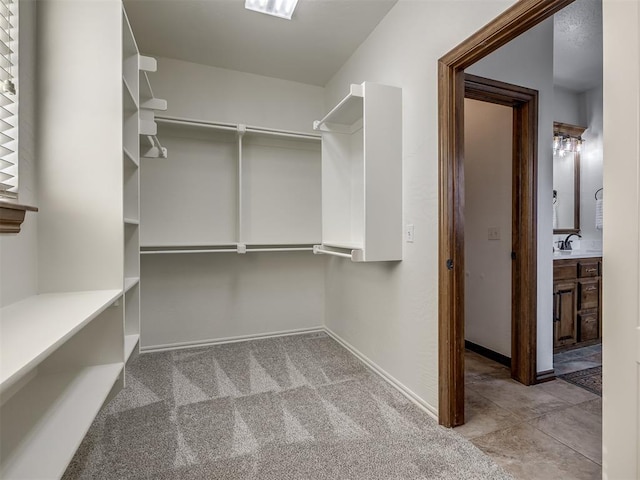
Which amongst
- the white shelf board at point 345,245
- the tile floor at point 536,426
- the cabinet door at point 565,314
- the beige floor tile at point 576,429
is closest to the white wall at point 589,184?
the cabinet door at point 565,314

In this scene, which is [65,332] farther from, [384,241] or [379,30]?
[379,30]

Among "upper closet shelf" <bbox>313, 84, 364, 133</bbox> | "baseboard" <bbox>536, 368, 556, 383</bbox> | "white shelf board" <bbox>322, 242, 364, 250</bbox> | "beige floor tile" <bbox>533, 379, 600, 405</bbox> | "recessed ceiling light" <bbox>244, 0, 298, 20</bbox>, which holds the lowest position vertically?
"beige floor tile" <bbox>533, 379, 600, 405</bbox>

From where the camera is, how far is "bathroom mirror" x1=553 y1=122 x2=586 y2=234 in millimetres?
3578

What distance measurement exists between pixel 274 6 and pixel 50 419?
8.52 ft

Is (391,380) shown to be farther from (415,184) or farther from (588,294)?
(588,294)

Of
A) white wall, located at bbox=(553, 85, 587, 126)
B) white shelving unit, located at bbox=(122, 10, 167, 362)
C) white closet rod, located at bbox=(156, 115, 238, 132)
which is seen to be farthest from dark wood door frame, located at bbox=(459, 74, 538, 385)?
white shelving unit, located at bbox=(122, 10, 167, 362)

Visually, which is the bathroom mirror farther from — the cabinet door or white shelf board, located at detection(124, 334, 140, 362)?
white shelf board, located at detection(124, 334, 140, 362)

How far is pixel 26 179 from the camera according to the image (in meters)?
1.21

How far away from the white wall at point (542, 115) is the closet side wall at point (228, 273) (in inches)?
72.1

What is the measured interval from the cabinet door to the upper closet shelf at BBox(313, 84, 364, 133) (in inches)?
89.9

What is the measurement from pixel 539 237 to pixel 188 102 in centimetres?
322

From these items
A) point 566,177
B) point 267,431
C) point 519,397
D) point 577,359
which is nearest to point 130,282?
point 267,431

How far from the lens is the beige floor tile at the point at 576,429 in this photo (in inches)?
64.9

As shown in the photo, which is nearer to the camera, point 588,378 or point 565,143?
point 588,378
